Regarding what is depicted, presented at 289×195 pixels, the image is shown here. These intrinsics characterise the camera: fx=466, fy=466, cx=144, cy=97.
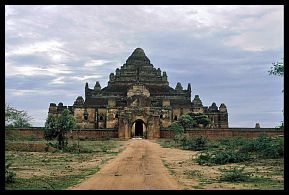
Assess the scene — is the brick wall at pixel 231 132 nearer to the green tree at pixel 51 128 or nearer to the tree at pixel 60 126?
the tree at pixel 60 126

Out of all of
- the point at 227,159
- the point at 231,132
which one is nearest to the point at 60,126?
the point at 227,159

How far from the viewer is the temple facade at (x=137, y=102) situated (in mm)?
60312

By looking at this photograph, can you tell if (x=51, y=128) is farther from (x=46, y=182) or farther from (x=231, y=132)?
(x=231, y=132)

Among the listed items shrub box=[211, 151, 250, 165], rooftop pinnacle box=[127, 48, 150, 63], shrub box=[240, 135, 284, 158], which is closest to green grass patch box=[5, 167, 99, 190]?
shrub box=[211, 151, 250, 165]

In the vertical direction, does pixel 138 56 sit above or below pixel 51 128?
above

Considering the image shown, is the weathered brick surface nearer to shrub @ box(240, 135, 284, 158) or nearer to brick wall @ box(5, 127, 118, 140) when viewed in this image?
brick wall @ box(5, 127, 118, 140)

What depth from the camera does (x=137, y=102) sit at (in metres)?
59.8

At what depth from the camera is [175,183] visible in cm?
1298

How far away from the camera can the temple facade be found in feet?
198

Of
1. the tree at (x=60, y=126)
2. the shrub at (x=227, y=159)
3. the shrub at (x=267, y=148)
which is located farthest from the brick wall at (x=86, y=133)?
the shrub at (x=227, y=159)

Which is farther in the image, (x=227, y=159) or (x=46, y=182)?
(x=227, y=159)
